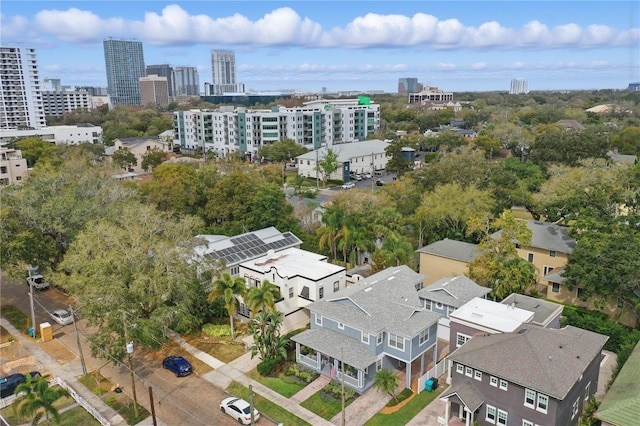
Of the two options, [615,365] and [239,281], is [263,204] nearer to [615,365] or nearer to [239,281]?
[239,281]

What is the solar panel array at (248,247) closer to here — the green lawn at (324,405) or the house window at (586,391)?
the green lawn at (324,405)

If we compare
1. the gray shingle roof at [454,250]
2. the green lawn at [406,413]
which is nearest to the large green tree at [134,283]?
the green lawn at [406,413]

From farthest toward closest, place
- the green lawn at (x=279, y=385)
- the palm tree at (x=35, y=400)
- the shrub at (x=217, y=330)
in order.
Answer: the shrub at (x=217, y=330) → the green lawn at (x=279, y=385) → the palm tree at (x=35, y=400)

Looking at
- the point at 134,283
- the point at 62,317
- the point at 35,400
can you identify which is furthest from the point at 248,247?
the point at 35,400

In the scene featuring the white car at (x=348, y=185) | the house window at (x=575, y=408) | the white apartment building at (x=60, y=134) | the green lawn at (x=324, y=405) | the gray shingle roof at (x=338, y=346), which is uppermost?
the white apartment building at (x=60, y=134)

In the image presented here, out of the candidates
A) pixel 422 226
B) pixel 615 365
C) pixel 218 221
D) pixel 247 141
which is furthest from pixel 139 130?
pixel 615 365

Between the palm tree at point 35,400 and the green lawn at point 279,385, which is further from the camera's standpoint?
the green lawn at point 279,385

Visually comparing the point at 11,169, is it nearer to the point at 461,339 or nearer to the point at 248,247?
the point at 248,247

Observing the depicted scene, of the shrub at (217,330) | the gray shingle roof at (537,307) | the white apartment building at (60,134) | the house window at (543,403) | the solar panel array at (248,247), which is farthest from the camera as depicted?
the white apartment building at (60,134)
